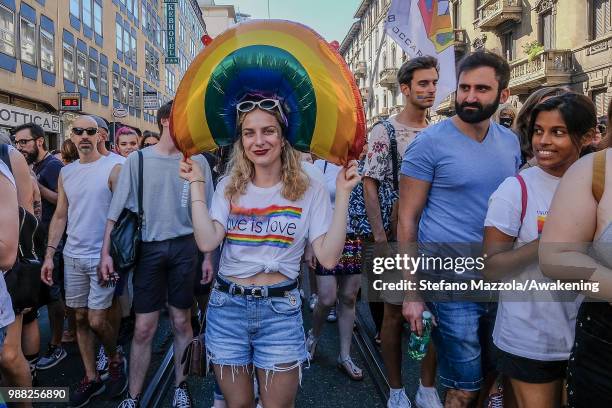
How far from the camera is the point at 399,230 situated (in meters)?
2.61

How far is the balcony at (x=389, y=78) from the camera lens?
121 ft

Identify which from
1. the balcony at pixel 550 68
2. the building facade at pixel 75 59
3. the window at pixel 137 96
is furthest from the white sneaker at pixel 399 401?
the window at pixel 137 96

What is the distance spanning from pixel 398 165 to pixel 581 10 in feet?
56.0

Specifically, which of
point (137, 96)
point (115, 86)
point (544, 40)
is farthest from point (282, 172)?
point (137, 96)

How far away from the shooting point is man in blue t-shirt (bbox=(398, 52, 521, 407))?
96.2 inches

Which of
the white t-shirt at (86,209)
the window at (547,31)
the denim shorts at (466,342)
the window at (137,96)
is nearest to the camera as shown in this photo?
the denim shorts at (466,342)

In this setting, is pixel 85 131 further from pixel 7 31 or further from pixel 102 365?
pixel 7 31

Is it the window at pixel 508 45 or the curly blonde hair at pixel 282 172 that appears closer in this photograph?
the curly blonde hair at pixel 282 172

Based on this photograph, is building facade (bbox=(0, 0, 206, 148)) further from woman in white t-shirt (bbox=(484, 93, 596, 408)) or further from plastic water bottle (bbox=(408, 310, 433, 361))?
woman in white t-shirt (bbox=(484, 93, 596, 408))

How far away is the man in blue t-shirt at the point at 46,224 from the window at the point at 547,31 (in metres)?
18.9

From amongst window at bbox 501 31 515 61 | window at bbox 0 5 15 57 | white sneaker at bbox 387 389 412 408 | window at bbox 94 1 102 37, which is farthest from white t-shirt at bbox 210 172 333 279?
window at bbox 94 1 102 37

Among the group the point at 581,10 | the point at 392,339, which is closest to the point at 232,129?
the point at 392,339

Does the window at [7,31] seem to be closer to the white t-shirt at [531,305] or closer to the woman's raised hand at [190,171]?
the woman's raised hand at [190,171]

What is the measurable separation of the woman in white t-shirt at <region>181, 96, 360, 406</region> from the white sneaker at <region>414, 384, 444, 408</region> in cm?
125
